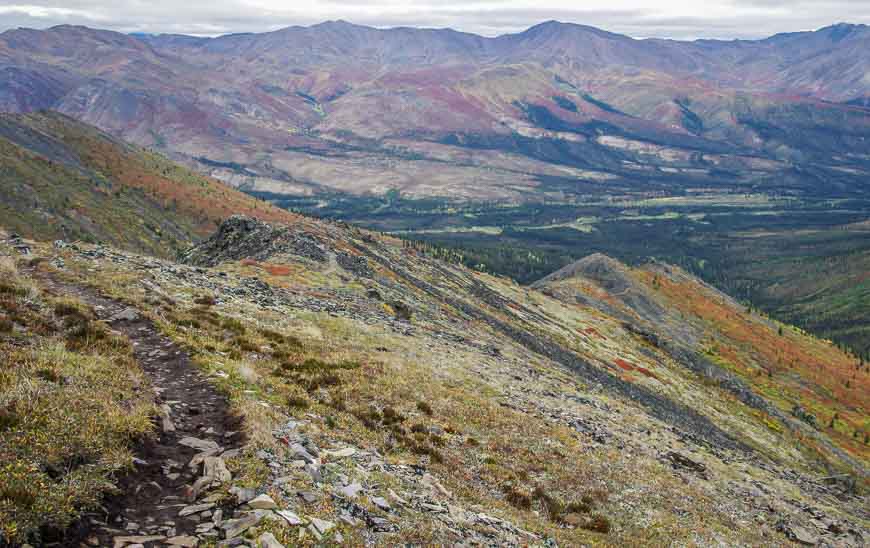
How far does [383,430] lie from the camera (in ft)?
76.4

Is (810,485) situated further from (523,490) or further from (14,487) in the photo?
(14,487)

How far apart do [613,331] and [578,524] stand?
3900 inches

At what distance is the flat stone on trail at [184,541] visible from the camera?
1191 centimetres

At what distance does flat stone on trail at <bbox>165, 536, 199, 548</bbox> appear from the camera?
11906mm

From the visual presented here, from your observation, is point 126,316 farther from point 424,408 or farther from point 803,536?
point 803,536

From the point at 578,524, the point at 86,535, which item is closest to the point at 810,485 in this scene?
the point at 578,524

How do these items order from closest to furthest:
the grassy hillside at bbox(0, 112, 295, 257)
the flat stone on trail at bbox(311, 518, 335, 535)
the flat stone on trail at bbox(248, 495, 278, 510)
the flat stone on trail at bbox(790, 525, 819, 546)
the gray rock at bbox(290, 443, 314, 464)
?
the flat stone on trail at bbox(311, 518, 335, 535) < the flat stone on trail at bbox(248, 495, 278, 510) < the gray rock at bbox(290, 443, 314, 464) < the flat stone on trail at bbox(790, 525, 819, 546) < the grassy hillside at bbox(0, 112, 295, 257)

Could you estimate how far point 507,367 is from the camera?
4619 cm

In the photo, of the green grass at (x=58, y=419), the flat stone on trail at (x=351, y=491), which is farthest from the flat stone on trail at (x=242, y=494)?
the green grass at (x=58, y=419)

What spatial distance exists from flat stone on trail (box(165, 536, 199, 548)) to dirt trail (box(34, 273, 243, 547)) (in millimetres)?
22

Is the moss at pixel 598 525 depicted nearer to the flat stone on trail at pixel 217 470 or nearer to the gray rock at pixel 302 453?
the gray rock at pixel 302 453

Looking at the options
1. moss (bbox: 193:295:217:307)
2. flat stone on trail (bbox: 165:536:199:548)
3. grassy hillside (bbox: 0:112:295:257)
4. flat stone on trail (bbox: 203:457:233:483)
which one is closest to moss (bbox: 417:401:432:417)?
flat stone on trail (bbox: 203:457:233:483)

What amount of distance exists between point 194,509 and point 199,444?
3464 mm

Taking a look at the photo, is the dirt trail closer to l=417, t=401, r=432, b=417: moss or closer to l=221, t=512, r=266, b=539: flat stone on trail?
l=221, t=512, r=266, b=539: flat stone on trail
